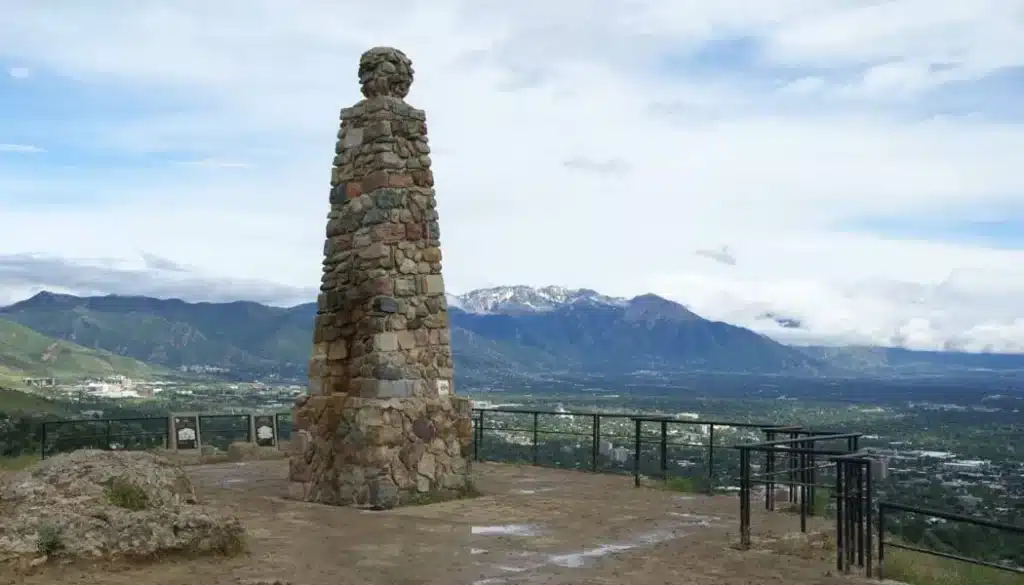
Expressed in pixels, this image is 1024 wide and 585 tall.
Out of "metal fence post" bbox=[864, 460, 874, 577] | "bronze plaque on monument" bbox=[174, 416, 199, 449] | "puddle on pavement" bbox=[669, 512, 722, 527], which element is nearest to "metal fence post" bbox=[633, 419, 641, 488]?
"puddle on pavement" bbox=[669, 512, 722, 527]

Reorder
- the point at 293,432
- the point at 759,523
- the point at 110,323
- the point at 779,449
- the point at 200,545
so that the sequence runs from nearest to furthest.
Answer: the point at 200,545 < the point at 779,449 < the point at 759,523 < the point at 293,432 < the point at 110,323

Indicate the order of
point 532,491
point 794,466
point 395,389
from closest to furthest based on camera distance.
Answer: point 794,466
point 395,389
point 532,491

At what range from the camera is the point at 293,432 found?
1434 cm

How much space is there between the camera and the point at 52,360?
116 metres

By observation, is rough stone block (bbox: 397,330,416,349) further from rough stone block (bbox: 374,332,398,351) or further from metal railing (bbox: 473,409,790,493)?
metal railing (bbox: 473,409,790,493)

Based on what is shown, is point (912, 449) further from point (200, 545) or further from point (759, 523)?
point (200, 545)

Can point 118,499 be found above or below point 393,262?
below

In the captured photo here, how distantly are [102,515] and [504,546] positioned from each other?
385 centimetres

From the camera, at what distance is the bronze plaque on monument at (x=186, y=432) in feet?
65.0

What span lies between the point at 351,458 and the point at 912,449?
107 ft

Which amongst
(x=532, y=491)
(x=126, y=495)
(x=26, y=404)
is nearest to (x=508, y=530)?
(x=532, y=491)

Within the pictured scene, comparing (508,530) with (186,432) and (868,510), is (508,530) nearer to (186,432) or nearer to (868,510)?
(868,510)

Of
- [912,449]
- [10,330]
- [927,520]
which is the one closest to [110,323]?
[10,330]

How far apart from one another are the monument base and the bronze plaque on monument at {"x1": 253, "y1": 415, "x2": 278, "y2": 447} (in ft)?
22.8
